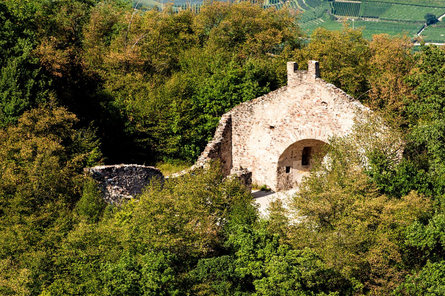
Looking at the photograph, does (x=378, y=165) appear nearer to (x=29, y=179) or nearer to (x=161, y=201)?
(x=161, y=201)

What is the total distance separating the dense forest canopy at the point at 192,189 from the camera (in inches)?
889

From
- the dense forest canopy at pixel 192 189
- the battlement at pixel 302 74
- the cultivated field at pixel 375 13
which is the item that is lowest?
the dense forest canopy at pixel 192 189

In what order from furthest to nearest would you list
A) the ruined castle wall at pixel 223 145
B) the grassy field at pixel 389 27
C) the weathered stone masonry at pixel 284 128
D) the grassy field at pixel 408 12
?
the grassy field at pixel 408 12, the grassy field at pixel 389 27, the ruined castle wall at pixel 223 145, the weathered stone masonry at pixel 284 128

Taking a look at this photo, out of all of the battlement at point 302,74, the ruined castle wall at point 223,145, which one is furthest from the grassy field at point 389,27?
the ruined castle wall at point 223,145

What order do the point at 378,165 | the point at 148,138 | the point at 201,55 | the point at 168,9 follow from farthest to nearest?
1. the point at 168,9
2. the point at 201,55
3. the point at 148,138
4. the point at 378,165

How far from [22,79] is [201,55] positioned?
1326 centimetres

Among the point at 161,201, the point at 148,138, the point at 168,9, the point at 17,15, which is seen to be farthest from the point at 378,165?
the point at 168,9

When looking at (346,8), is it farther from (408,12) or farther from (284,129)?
(284,129)

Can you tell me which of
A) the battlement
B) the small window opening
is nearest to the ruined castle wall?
the battlement

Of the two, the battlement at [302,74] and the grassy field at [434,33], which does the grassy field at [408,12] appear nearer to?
the grassy field at [434,33]

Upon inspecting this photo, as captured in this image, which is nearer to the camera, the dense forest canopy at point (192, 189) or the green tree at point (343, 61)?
the dense forest canopy at point (192, 189)

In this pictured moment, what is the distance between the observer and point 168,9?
5903cm

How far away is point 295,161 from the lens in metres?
35.6

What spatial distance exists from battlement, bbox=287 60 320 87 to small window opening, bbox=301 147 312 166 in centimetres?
403
